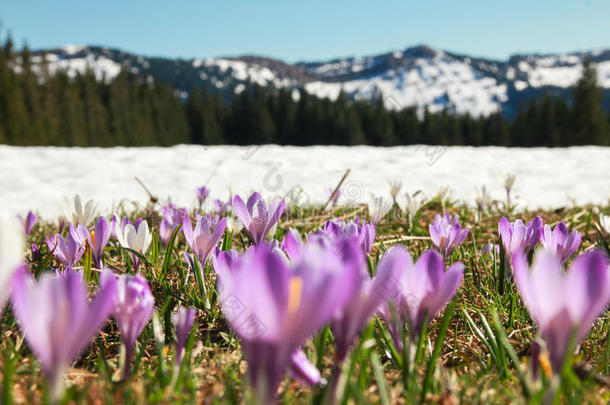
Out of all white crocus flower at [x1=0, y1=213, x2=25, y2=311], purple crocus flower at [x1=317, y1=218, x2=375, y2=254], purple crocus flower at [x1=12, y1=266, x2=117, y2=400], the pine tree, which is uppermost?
the pine tree

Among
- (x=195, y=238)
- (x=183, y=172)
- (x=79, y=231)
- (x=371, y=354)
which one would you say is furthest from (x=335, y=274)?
(x=183, y=172)

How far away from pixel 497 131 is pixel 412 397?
213 feet

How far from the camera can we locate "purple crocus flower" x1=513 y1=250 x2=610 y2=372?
0.56 metres

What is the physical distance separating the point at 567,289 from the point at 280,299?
1.15 feet

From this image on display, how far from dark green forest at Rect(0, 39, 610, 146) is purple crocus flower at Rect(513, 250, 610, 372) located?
3517cm

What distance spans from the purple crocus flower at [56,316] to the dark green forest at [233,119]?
115ft

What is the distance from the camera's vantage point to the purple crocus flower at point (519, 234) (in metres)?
1.28

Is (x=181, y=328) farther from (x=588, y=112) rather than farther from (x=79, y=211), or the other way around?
(x=588, y=112)

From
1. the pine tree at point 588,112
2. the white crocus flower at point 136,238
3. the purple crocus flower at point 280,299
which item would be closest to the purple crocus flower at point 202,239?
the white crocus flower at point 136,238

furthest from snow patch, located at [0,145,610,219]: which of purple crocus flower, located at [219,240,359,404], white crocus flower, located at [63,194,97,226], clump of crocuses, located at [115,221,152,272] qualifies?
purple crocus flower, located at [219,240,359,404]

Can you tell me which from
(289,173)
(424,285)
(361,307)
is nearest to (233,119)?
(289,173)

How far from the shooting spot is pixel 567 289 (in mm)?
571

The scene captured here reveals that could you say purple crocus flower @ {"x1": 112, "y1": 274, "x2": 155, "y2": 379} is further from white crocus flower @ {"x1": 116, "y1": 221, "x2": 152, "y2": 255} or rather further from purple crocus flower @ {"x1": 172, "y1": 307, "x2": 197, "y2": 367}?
white crocus flower @ {"x1": 116, "y1": 221, "x2": 152, "y2": 255}

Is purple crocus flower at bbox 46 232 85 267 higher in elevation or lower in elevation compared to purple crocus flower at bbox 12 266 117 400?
lower
